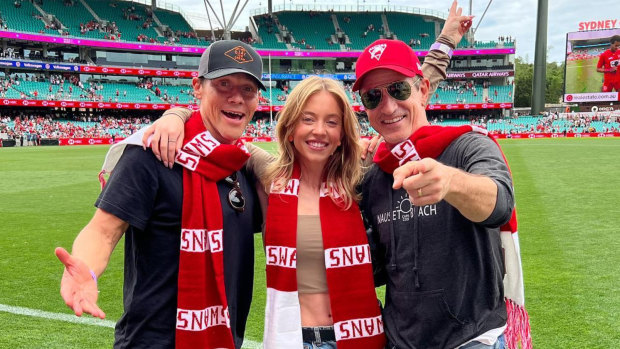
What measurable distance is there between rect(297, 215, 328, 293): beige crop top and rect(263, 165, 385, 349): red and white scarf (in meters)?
0.06

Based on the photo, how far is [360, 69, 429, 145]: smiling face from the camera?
262cm

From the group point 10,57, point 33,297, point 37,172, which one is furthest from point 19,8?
point 33,297

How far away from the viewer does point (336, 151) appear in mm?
3049

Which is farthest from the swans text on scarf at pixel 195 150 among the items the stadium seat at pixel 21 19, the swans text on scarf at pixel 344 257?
the stadium seat at pixel 21 19

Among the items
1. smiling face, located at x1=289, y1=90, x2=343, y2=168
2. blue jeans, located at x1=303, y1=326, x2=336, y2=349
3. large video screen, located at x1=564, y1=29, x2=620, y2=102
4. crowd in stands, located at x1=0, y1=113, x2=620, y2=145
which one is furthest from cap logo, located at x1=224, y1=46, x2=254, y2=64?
large video screen, located at x1=564, y1=29, x2=620, y2=102

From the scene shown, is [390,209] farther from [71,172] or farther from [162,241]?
[71,172]

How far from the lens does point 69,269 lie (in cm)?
205

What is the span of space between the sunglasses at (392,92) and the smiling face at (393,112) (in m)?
0.02

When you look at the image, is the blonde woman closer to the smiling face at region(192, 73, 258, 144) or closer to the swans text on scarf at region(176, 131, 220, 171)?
the smiling face at region(192, 73, 258, 144)

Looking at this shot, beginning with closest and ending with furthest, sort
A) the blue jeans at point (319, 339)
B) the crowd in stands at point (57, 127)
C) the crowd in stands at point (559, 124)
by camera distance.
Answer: the blue jeans at point (319, 339)
the crowd in stands at point (57, 127)
the crowd in stands at point (559, 124)

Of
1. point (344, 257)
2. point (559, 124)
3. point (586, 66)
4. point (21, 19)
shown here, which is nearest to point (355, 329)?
point (344, 257)

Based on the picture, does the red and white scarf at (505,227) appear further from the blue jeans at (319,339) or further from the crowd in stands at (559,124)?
the crowd in stands at (559,124)

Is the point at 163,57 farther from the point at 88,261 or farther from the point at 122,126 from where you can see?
the point at 88,261

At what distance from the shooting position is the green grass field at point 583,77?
55625 mm
